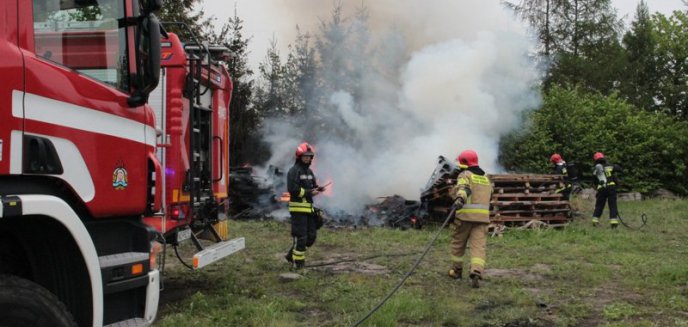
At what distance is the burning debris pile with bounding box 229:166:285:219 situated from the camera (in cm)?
1428

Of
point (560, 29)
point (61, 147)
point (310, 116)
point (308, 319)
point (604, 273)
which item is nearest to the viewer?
point (61, 147)

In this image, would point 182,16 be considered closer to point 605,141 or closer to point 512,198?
point 512,198

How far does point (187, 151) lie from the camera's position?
5.64 metres

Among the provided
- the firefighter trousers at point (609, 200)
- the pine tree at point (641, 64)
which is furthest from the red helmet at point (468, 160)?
the pine tree at point (641, 64)

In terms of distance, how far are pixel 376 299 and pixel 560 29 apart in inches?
1024

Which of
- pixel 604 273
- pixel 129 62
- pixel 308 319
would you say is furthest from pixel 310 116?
pixel 129 62

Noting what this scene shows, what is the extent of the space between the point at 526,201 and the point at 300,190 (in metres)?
6.20

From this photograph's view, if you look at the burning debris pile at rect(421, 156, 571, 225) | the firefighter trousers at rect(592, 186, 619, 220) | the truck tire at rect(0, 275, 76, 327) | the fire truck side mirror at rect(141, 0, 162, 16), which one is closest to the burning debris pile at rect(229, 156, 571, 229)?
the burning debris pile at rect(421, 156, 571, 225)

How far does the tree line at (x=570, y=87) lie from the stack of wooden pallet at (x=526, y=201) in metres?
6.49

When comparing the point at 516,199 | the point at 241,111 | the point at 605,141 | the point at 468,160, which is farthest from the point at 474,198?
the point at 605,141

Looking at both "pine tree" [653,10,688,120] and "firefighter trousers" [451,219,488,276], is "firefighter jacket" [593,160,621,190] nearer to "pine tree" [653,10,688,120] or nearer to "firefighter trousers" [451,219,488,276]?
"firefighter trousers" [451,219,488,276]

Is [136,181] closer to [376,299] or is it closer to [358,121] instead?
[376,299]

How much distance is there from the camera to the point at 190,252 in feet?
30.0

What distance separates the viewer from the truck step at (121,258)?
3178 mm
